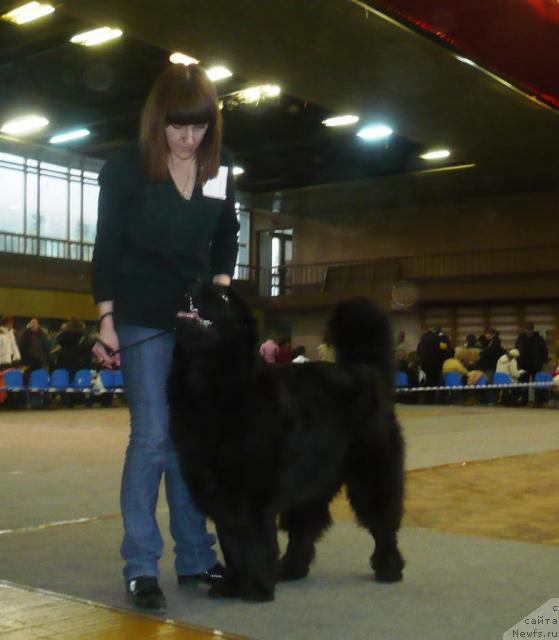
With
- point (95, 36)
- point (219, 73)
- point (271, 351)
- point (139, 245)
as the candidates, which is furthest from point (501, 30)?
point (271, 351)

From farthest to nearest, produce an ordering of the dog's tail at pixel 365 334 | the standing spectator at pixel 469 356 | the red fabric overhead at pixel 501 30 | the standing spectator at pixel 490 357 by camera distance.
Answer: the standing spectator at pixel 469 356, the standing spectator at pixel 490 357, the red fabric overhead at pixel 501 30, the dog's tail at pixel 365 334

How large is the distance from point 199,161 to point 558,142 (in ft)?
53.7

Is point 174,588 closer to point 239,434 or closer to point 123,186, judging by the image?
point 239,434

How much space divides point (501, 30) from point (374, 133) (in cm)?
1110

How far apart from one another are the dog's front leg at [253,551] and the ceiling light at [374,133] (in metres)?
15.8

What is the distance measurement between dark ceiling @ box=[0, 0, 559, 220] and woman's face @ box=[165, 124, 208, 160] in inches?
204

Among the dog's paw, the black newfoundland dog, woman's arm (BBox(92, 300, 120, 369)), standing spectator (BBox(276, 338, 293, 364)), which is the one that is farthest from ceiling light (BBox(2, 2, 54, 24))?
the dog's paw

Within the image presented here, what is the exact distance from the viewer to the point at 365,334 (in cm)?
324

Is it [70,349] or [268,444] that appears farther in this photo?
[70,349]

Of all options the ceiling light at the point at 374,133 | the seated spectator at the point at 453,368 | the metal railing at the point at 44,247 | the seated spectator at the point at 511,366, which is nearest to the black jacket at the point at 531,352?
the seated spectator at the point at 511,366

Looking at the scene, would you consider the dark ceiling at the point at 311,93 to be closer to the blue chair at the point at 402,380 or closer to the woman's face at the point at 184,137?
the blue chair at the point at 402,380

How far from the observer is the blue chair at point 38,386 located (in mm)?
13855

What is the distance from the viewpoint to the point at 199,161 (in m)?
2.90

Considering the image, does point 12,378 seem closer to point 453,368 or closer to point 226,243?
point 453,368
